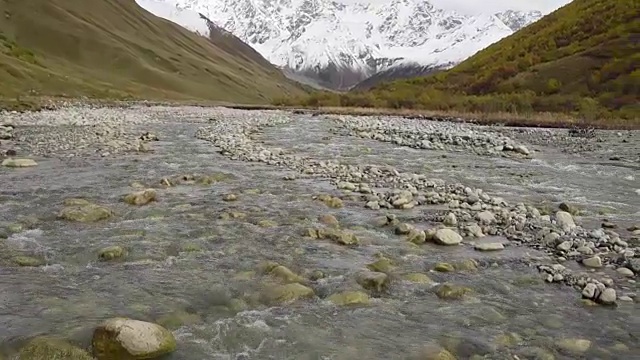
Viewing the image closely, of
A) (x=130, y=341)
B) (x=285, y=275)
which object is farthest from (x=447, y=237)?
(x=130, y=341)

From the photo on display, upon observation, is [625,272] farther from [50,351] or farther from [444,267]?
[50,351]

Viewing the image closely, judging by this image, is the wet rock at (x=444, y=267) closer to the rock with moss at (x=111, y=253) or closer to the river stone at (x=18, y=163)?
the rock with moss at (x=111, y=253)

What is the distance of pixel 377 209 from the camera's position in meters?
15.5

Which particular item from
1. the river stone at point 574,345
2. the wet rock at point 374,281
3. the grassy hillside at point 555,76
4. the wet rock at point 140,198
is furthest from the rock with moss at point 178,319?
the grassy hillside at point 555,76

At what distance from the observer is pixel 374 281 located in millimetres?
9992

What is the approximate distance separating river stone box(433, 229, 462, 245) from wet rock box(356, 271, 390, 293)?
104 inches

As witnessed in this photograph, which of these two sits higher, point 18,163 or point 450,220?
point 450,220

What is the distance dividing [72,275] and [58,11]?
175 m

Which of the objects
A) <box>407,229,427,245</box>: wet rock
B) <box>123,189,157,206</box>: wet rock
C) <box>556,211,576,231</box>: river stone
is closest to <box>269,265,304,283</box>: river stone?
<box>407,229,427,245</box>: wet rock

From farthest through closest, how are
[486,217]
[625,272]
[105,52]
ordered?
[105,52] < [486,217] < [625,272]

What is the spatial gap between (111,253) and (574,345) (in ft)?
26.3

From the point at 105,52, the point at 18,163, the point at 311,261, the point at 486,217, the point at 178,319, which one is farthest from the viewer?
the point at 105,52

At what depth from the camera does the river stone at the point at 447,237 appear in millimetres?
12383

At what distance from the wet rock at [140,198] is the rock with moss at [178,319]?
702 centimetres
